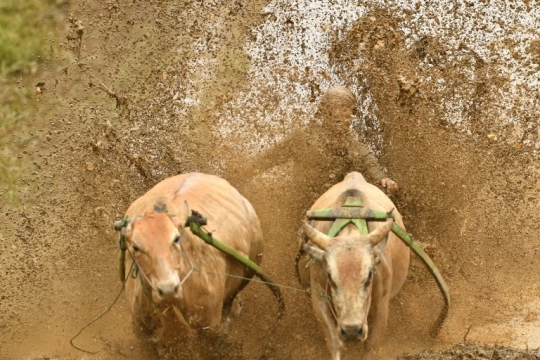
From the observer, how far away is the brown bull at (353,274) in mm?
6512

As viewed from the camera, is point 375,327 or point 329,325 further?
point 375,327

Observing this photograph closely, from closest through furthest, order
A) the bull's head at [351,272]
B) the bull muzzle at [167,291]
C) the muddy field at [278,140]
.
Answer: the bull muzzle at [167,291]
the bull's head at [351,272]
the muddy field at [278,140]

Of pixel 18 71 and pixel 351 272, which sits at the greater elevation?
pixel 351 272

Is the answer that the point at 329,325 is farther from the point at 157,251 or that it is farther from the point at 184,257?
the point at 157,251

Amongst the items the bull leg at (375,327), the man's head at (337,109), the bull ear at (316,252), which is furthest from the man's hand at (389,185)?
the bull ear at (316,252)

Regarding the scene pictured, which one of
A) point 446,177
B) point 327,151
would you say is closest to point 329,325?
point 327,151

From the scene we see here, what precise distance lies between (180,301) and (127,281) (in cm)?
86

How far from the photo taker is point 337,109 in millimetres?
10531

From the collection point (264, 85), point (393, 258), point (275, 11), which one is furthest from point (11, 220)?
point (393, 258)

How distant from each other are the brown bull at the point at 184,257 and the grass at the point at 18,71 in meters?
4.31

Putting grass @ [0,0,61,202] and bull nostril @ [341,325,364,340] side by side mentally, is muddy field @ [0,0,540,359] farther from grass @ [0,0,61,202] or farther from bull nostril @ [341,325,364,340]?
bull nostril @ [341,325,364,340]

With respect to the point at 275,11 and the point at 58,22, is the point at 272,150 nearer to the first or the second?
the point at 275,11

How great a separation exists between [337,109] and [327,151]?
52cm

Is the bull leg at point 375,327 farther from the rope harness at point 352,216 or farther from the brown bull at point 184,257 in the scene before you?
the brown bull at point 184,257
